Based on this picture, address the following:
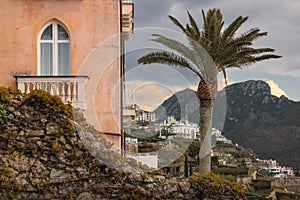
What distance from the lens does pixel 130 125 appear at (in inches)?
733

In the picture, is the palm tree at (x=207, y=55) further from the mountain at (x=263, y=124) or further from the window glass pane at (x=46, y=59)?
the mountain at (x=263, y=124)

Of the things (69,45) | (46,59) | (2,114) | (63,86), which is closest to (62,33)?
(69,45)

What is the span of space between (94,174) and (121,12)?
7460 millimetres

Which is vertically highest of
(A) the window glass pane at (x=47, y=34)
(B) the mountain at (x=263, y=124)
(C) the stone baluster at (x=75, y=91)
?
(A) the window glass pane at (x=47, y=34)

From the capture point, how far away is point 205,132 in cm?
2028

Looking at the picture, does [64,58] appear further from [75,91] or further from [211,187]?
[211,187]

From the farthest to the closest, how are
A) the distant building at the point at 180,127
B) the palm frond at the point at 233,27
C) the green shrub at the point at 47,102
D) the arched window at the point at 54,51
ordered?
the palm frond at the point at 233,27 → the distant building at the point at 180,127 → the arched window at the point at 54,51 → the green shrub at the point at 47,102

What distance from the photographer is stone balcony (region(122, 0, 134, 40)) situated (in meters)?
18.3

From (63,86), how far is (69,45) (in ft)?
7.03

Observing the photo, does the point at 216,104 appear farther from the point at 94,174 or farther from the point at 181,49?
the point at 94,174

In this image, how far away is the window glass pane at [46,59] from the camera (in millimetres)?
17078

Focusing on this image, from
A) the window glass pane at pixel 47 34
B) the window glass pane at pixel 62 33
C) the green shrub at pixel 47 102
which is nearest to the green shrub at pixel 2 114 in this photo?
the green shrub at pixel 47 102

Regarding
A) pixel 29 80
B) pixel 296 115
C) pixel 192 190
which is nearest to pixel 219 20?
pixel 29 80

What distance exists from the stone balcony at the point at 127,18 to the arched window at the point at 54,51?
2.49 meters
